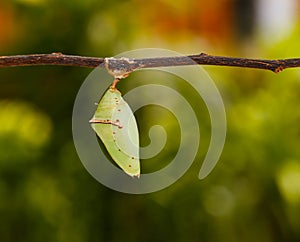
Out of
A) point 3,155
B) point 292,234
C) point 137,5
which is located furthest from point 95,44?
point 292,234

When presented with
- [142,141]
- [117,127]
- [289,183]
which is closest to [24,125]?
Result: [142,141]

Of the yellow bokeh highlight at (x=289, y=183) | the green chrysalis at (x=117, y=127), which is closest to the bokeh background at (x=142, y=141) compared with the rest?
the yellow bokeh highlight at (x=289, y=183)

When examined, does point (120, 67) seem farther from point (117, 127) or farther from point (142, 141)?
point (142, 141)

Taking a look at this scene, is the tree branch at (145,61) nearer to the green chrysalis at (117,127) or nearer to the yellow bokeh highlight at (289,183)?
the green chrysalis at (117,127)

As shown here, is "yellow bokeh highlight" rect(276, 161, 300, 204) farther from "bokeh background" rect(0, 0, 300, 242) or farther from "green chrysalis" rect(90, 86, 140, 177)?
"green chrysalis" rect(90, 86, 140, 177)

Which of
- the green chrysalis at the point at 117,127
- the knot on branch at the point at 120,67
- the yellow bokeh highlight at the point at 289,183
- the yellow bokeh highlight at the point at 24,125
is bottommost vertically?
the green chrysalis at the point at 117,127

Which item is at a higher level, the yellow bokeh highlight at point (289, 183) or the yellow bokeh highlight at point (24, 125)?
the yellow bokeh highlight at point (289, 183)

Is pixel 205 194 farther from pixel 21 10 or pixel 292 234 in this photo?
pixel 21 10
